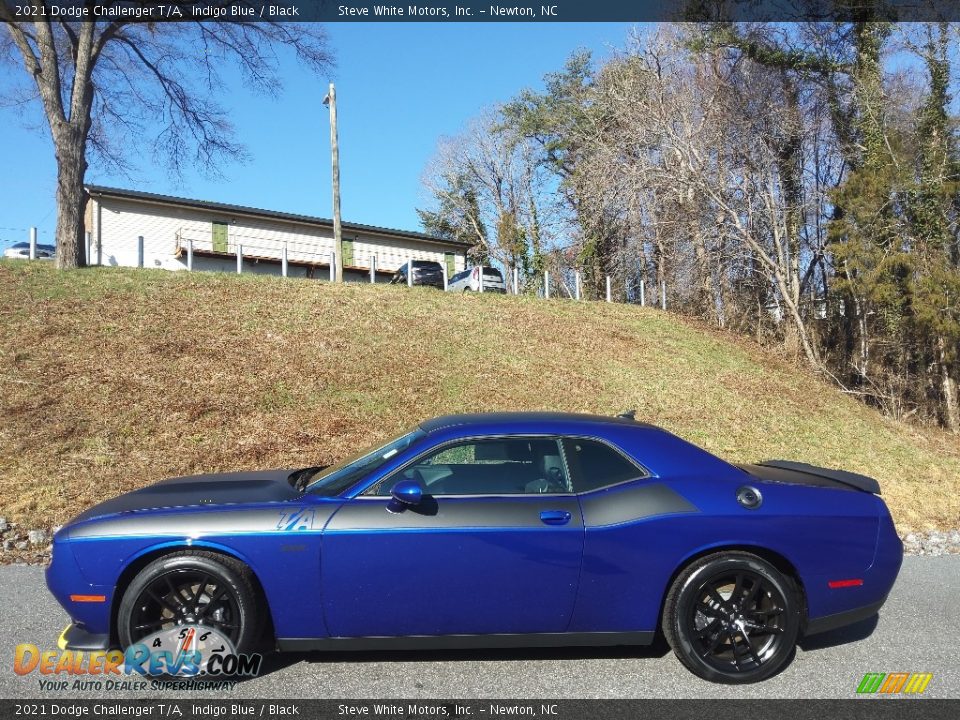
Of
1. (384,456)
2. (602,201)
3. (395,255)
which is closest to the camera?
(384,456)

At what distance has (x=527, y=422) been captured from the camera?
4266mm

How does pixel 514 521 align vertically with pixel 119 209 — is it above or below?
below

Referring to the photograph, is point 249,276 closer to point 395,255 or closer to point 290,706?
point 290,706

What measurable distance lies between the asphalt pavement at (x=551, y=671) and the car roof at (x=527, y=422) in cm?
130

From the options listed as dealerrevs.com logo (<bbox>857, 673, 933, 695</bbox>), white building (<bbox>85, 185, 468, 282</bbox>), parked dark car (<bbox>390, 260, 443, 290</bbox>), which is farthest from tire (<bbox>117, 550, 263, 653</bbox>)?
white building (<bbox>85, 185, 468, 282</bbox>)

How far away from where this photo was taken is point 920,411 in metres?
18.2

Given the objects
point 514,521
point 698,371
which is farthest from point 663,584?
point 698,371

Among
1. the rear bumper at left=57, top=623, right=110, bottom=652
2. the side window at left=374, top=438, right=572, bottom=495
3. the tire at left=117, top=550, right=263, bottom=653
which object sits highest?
the side window at left=374, top=438, right=572, bottom=495

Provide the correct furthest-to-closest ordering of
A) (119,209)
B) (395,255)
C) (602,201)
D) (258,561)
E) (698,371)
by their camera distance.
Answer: (395,255)
(119,209)
(602,201)
(698,371)
(258,561)

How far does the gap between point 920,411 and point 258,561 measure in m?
19.1

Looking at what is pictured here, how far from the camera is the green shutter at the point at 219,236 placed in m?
31.8

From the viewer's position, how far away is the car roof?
4.20m

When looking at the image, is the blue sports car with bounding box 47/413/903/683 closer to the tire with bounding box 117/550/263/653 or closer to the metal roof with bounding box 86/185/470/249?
the tire with bounding box 117/550/263/653

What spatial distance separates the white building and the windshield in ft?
78.0
